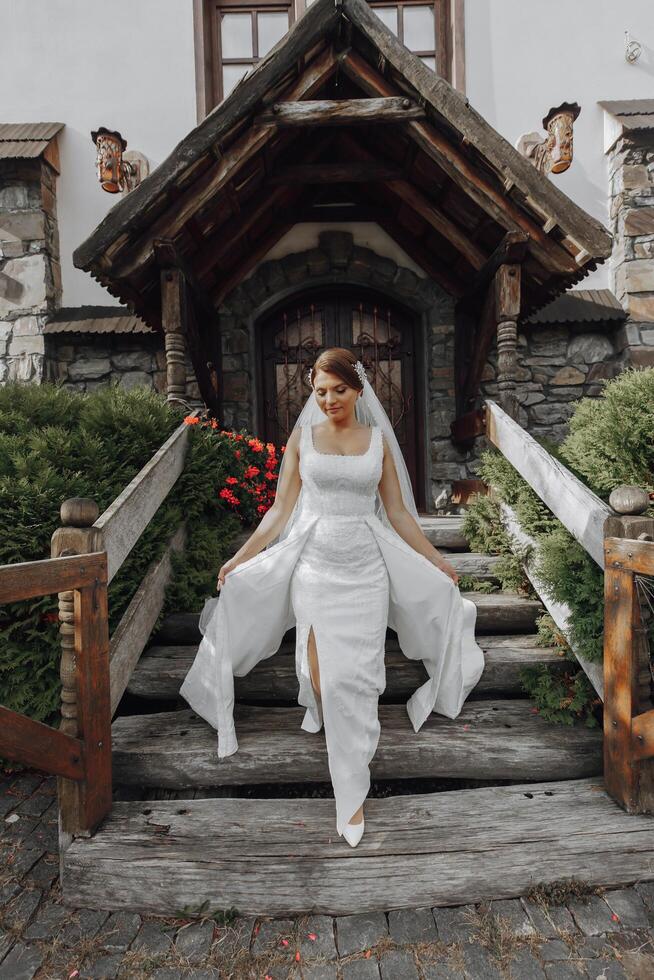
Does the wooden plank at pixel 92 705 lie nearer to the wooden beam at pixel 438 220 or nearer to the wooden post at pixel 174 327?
the wooden post at pixel 174 327

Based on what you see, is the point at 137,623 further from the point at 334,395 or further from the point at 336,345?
the point at 336,345

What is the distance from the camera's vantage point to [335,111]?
394cm

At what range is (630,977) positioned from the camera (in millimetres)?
1722

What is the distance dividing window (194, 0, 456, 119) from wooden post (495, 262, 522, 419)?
301 centimetres

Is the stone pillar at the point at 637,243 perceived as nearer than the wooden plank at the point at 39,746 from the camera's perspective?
No

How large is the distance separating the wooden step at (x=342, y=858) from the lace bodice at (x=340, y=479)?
4.46 ft

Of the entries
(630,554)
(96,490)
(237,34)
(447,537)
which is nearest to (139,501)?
(96,490)

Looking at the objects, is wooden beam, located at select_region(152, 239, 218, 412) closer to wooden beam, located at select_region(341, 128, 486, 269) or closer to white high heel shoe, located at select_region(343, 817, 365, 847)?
wooden beam, located at select_region(341, 128, 486, 269)

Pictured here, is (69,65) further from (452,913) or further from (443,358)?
(452,913)

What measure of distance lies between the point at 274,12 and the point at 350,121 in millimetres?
3260

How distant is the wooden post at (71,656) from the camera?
2.13 m

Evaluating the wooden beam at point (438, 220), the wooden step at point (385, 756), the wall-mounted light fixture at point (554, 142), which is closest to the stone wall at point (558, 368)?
the wooden beam at point (438, 220)

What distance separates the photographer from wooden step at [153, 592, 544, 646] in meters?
3.19

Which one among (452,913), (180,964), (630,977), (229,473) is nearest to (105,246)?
(229,473)
